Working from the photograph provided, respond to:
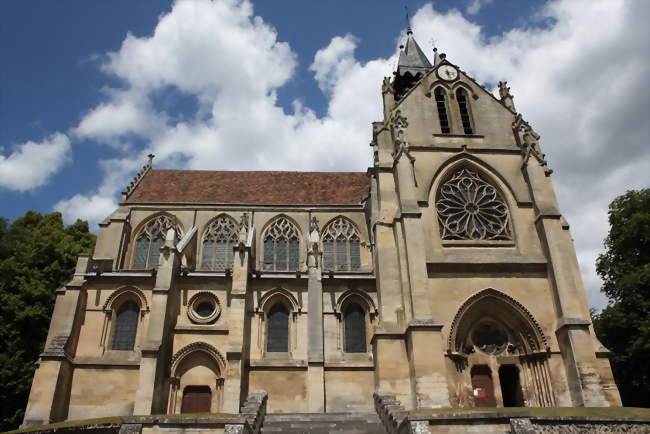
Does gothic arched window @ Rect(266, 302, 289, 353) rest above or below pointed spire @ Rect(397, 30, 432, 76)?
below

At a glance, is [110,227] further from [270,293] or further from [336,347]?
[336,347]

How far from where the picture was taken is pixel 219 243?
26000mm

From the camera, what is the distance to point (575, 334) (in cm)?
1722

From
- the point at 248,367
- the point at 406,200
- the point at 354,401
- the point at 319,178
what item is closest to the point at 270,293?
the point at 248,367

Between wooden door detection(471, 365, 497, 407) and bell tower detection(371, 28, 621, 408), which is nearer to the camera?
bell tower detection(371, 28, 621, 408)

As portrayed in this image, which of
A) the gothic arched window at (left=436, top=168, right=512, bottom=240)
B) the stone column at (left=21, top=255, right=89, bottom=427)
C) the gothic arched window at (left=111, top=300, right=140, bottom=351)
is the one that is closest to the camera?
the stone column at (left=21, top=255, right=89, bottom=427)

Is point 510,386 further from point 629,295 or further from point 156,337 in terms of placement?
point 156,337

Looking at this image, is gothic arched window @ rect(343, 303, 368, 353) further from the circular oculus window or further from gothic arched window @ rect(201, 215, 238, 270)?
gothic arched window @ rect(201, 215, 238, 270)

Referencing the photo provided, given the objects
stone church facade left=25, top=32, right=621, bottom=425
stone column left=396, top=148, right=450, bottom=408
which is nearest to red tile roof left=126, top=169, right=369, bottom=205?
stone church facade left=25, top=32, right=621, bottom=425

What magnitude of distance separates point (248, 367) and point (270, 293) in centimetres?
333

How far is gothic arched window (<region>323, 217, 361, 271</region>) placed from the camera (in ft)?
83.3

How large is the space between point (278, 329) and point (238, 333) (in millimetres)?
2743

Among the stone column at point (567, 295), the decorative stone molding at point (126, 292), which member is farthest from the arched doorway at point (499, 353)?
the decorative stone molding at point (126, 292)

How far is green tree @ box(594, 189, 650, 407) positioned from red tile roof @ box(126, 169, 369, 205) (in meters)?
13.4
